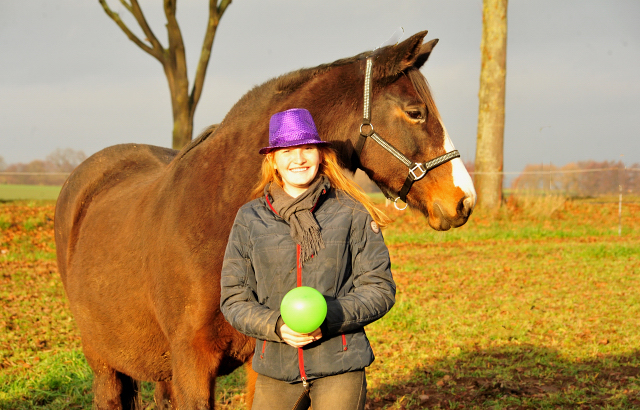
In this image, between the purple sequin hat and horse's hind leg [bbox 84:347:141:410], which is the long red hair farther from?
horse's hind leg [bbox 84:347:141:410]

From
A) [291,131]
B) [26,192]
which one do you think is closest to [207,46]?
[26,192]

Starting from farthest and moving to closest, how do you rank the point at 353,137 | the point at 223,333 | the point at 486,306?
the point at 486,306
the point at 353,137
the point at 223,333

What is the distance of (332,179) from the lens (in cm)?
238

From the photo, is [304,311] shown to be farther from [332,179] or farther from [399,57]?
[399,57]

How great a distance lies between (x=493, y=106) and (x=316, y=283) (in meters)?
13.6

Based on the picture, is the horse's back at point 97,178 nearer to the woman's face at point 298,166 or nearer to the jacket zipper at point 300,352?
the woman's face at point 298,166

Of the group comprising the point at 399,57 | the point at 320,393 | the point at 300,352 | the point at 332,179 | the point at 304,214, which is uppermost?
the point at 399,57

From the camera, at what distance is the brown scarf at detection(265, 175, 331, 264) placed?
2.12 m

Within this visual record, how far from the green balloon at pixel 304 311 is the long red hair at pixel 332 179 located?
578 mm

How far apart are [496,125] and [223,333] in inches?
525

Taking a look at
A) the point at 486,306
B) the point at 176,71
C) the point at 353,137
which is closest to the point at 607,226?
the point at 486,306

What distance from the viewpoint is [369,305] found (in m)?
2.09

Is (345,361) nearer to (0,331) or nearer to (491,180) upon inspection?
(0,331)

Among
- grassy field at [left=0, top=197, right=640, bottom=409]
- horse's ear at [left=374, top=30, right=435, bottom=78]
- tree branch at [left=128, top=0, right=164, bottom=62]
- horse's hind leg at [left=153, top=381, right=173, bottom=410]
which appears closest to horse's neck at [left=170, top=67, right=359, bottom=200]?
horse's ear at [left=374, top=30, right=435, bottom=78]
